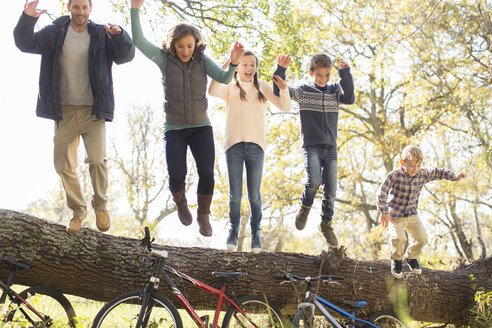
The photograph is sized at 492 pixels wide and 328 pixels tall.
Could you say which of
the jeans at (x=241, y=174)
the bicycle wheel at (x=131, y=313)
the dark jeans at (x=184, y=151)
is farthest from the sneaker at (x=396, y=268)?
the bicycle wheel at (x=131, y=313)

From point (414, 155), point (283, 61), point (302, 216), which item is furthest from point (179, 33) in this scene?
point (414, 155)

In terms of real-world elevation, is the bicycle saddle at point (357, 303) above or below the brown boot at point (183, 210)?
below

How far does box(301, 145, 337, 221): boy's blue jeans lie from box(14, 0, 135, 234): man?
230cm

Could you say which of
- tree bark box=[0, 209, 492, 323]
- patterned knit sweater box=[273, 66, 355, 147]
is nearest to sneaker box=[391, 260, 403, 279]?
tree bark box=[0, 209, 492, 323]

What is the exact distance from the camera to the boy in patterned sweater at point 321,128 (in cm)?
570

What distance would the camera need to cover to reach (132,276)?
5.39 meters

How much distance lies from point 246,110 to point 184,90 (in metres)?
0.84

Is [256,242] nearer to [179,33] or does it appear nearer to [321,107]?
[321,107]

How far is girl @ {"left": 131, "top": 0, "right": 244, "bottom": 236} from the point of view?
4914mm

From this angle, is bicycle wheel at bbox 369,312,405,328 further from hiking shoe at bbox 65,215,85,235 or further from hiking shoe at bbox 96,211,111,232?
hiking shoe at bbox 65,215,85,235

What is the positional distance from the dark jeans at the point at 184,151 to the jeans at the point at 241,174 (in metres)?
0.26

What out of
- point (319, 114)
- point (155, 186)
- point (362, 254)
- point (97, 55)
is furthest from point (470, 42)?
point (155, 186)

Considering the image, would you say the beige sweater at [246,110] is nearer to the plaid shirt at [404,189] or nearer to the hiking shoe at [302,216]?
the hiking shoe at [302,216]

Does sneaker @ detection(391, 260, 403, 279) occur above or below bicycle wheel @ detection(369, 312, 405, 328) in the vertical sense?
above
